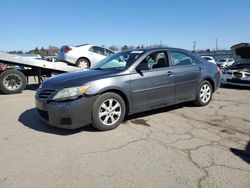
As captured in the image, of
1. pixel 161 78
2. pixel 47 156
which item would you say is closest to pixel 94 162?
pixel 47 156

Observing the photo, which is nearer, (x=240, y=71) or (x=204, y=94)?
(x=204, y=94)

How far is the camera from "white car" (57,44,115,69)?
37.7ft

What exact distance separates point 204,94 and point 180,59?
123 cm

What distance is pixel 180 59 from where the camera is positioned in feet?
18.3

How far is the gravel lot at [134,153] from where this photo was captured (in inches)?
108

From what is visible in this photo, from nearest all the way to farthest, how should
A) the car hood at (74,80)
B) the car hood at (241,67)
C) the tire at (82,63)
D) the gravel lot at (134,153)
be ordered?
the gravel lot at (134,153), the car hood at (74,80), the car hood at (241,67), the tire at (82,63)

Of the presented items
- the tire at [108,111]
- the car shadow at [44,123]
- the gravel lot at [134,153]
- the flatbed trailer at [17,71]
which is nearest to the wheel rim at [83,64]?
the flatbed trailer at [17,71]

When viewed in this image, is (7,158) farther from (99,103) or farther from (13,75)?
(13,75)

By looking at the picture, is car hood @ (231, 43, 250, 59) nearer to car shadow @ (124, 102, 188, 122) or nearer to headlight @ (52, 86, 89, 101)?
car shadow @ (124, 102, 188, 122)

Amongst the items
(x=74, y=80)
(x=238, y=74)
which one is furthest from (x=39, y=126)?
(x=238, y=74)

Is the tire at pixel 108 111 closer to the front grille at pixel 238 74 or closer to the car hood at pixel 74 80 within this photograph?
the car hood at pixel 74 80

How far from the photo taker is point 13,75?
27.3 ft

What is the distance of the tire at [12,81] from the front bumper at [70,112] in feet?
16.1

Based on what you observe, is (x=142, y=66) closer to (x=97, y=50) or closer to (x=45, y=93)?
→ (x=45, y=93)
